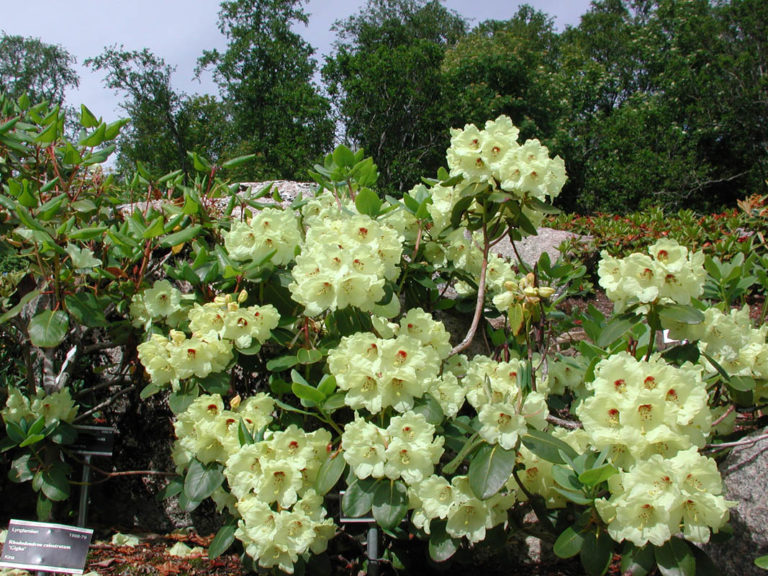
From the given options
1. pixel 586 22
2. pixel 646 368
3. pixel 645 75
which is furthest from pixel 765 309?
pixel 586 22

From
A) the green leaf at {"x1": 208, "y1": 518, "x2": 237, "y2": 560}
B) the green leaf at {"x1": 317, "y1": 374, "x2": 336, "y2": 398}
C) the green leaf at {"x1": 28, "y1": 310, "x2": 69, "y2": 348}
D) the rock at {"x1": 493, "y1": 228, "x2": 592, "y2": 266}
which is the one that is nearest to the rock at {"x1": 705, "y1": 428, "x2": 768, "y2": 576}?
the green leaf at {"x1": 317, "y1": 374, "x2": 336, "y2": 398}

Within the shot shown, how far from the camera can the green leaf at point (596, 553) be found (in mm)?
1371

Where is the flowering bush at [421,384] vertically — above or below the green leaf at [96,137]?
below

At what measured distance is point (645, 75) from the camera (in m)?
21.9

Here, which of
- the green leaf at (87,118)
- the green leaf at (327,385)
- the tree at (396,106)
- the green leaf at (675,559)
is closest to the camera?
the green leaf at (675,559)

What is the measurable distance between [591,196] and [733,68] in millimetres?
5917

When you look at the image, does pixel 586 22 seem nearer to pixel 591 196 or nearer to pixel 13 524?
pixel 591 196

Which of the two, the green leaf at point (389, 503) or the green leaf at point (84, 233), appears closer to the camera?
the green leaf at point (389, 503)

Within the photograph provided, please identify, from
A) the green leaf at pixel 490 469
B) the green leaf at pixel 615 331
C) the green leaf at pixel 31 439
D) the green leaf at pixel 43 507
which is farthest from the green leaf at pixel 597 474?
the green leaf at pixel 43 507

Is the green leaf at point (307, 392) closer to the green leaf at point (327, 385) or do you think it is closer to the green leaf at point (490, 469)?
the green leaf at point (327, 385)

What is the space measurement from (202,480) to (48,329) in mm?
655

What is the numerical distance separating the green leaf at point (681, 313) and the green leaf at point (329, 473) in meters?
0.90

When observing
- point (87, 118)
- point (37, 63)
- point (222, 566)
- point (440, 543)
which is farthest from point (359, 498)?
point (37, 63)

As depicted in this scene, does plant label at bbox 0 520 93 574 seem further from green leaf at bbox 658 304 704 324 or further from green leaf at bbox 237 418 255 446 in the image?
green leaf at bbox 658 304 704 324
